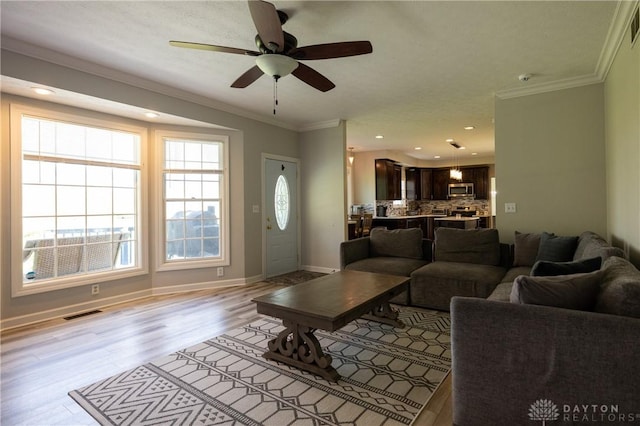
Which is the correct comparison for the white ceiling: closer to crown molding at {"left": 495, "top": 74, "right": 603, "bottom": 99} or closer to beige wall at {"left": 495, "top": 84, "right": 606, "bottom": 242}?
crown molding at {"left": 495, "top": 74, "right": 603, "bottom": 99}

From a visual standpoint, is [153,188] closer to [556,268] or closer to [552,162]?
[556,268]

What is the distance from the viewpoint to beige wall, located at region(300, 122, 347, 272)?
5.80 m

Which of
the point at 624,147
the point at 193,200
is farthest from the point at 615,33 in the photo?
the point at 193,200

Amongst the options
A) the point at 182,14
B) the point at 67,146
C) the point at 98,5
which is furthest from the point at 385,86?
the point at 67,146

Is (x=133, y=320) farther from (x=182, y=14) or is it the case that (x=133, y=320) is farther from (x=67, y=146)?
(x=182, y=14)

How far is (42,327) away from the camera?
338cm

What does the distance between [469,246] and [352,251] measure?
1.52 metres

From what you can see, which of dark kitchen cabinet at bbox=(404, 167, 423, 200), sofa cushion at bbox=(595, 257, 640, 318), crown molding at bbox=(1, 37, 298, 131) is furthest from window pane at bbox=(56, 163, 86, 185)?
dark kitchen cabinet at bbox=(404, 167, 423, 200)

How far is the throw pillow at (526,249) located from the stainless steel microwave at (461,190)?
7.01 metres

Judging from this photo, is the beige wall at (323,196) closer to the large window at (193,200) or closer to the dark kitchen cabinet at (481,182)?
the large window at (193,200)

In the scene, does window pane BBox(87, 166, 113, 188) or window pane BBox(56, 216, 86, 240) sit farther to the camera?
window pane BBox(87, 166, 113, 188)

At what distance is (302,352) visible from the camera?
249cm

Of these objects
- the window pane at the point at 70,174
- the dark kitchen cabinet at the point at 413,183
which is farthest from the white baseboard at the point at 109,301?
the dark kitchen cabinet at the point at 413,183

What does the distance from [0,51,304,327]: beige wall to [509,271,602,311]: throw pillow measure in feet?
13.9
